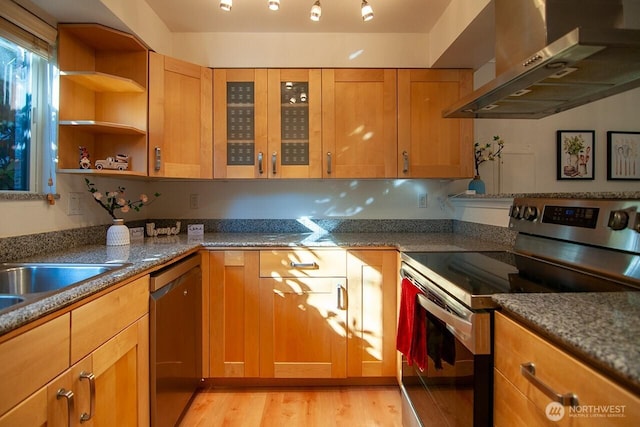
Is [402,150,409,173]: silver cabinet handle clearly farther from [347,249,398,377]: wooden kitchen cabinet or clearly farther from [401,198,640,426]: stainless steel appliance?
[401,198,640,426]: stainless steel appliance

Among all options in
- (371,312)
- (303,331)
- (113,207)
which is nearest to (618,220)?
(371,312)

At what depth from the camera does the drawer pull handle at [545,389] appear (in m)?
0.64

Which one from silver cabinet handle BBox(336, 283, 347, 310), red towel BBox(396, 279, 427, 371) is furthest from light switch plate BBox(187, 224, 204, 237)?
red towel BBox(396, 279, 427, 371)

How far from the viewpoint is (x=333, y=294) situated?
2.00 m

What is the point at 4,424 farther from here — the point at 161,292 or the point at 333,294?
the point at 333,294

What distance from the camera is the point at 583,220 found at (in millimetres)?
1247

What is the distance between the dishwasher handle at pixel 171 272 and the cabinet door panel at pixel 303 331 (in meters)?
0.41

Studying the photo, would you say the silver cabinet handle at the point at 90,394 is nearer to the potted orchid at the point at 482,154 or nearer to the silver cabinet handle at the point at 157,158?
the silver cabinet handle at the point at 157,158

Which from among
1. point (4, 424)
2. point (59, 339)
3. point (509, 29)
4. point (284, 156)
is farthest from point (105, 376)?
point (509, 29)

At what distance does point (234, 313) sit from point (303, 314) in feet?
1.38

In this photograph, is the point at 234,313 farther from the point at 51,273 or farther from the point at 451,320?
the point at 451,320

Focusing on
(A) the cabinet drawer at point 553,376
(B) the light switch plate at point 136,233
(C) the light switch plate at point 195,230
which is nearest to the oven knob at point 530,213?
(A) the cabinet drawer at point 553,376

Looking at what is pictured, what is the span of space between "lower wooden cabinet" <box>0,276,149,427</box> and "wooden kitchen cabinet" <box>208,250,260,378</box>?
0.60m

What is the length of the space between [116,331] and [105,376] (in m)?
0.14
